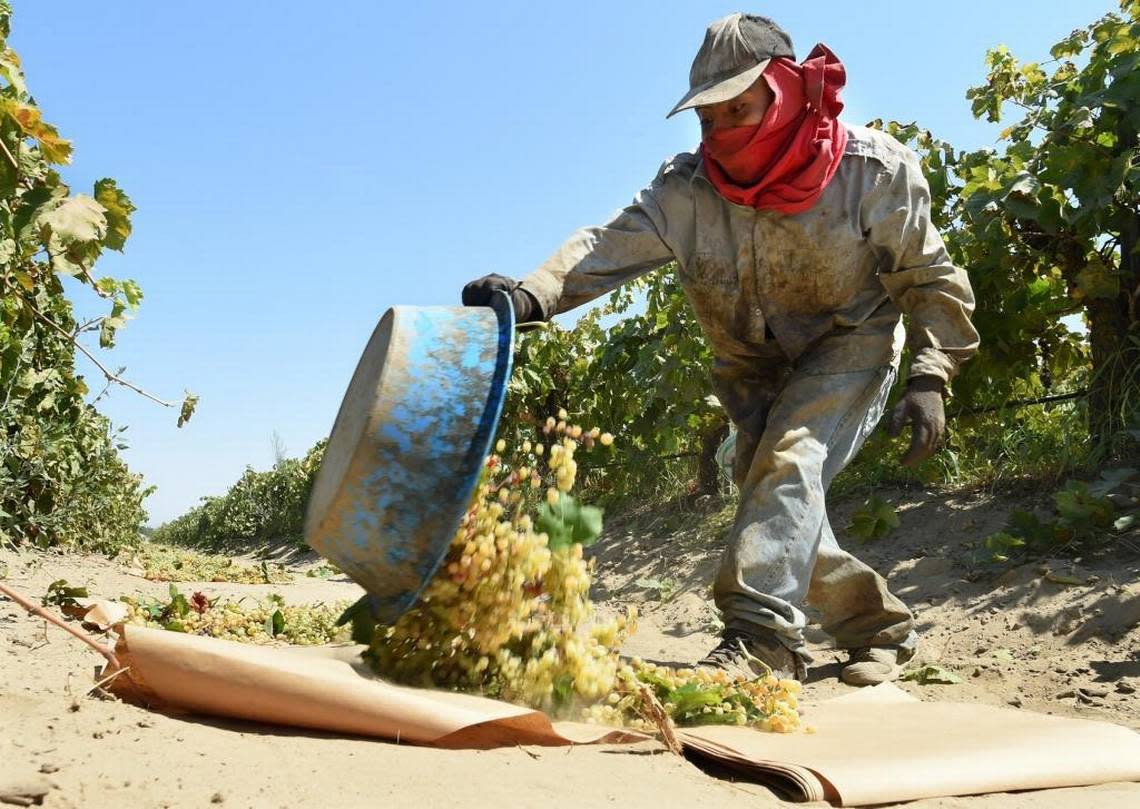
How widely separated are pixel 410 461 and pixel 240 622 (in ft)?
5.61

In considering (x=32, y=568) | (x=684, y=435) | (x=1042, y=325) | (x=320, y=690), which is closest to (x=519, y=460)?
(x=320, y=690)

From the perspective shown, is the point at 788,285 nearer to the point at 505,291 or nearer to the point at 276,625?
the point at 505,291

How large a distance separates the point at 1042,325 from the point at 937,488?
1044 millimetres

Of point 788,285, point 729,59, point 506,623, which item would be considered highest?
point 729,59

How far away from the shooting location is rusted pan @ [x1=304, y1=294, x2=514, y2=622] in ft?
7.29

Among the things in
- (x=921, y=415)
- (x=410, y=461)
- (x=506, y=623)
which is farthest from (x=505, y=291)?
(x=921, y=415)

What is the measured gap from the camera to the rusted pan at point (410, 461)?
222cm

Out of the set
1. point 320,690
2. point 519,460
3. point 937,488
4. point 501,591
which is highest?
point 937,488

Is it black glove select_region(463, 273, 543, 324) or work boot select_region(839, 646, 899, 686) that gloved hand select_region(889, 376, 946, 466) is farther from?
black glove select_region(463, 273, 543, 324)

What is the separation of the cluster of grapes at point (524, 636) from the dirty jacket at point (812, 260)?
97cm

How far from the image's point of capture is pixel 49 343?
6.16 metres

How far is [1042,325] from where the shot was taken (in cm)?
550

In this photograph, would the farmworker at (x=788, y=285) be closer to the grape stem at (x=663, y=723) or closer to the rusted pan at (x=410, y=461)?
the rusted pan at (x=410, y=461)

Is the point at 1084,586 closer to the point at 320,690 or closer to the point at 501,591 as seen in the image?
the point at 501,591
